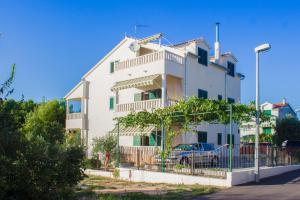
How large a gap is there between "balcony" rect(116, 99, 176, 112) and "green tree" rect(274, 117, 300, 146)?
1671cm

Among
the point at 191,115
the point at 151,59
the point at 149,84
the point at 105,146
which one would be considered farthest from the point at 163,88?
the point at 191,115


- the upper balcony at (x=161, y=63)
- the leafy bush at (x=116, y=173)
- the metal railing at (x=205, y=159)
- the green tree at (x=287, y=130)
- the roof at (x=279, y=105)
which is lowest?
the leafy bush at (x=116, y=173)

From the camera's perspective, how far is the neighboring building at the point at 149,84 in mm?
30391

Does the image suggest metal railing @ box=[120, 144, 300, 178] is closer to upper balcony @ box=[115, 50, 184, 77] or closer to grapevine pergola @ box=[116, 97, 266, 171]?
grapevine pergola @ box=[116, 97, 266, 171]

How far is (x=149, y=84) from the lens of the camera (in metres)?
30.1

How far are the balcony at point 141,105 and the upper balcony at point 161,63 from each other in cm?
223

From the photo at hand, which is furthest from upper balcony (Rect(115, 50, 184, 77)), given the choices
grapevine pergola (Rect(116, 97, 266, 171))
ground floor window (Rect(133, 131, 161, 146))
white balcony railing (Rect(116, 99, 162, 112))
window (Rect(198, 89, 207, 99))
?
grapevine pergola (Rect(116, 97, 266, 171))

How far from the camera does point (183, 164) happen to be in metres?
19.9

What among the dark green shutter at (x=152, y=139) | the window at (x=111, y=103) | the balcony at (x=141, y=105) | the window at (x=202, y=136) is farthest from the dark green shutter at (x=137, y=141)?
the window at (x=202, y=136)

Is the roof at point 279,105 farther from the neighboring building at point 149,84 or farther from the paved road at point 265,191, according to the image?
the paved road at point 265,191

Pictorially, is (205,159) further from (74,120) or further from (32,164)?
(74,120)

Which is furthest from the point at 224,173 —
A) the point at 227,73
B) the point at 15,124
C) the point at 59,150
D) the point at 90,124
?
the point at 90,124

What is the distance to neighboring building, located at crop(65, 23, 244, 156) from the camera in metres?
30.4

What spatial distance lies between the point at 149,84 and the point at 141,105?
5.91 feet
